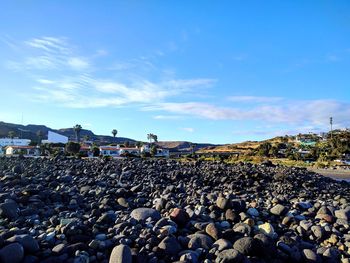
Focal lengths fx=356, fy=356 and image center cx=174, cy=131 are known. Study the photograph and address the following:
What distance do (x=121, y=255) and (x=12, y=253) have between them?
1.60 meters

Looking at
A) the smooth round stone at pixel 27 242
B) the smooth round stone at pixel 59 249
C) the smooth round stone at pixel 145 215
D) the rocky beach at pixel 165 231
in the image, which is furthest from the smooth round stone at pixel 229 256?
the smooth round stone at pixel 27 242

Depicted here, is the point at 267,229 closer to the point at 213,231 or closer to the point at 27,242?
the point at 213,231

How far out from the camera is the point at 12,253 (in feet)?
17.3

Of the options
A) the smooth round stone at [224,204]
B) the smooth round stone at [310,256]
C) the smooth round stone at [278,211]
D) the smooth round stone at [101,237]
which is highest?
the smooth round stone at [224,204]

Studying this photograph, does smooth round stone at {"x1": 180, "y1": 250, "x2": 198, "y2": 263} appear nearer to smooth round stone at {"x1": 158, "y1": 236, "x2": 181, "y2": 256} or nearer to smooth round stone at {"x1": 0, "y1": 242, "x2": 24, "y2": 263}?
smooth round stone at {"x1": 158, "y1": 236, "x2": 181, "y2": 256}

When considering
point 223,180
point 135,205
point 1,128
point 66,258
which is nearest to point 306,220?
point 135,205

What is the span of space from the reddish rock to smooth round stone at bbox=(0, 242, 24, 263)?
3.04 metres

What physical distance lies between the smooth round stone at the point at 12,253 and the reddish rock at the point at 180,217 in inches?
120

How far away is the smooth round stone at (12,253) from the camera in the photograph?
519 cm

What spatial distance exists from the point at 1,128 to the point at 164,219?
169 m

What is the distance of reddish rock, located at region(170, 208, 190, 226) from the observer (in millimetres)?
7324

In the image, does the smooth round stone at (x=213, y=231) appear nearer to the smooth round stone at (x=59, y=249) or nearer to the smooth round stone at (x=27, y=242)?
the smooth round stone at (x=59, y=249)

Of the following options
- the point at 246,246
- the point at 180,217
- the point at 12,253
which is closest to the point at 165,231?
the point at 180,217

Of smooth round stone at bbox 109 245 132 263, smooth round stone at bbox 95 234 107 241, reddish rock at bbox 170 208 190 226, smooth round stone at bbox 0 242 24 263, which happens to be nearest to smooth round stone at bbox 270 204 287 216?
reddish rock at bbox 170 208 190 226
